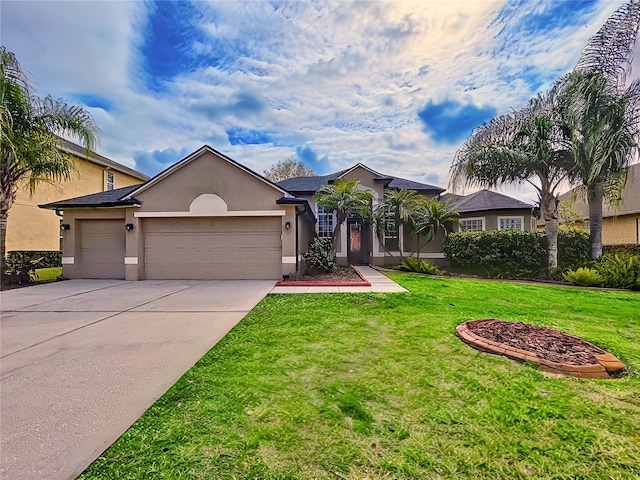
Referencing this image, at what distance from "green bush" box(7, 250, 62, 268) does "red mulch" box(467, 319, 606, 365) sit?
54.7 feet

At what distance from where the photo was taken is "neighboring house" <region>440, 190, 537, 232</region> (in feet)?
52.5

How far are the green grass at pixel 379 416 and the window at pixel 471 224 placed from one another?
1235 cm

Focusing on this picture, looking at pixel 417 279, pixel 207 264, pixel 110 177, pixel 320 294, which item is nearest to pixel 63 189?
pixel 110 177

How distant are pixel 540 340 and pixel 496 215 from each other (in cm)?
1340

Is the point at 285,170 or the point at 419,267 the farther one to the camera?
the point at 285,170

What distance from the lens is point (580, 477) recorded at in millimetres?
2041

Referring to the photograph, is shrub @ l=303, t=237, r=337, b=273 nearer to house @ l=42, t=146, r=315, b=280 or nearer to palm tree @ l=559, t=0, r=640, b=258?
house @ l=42, t=146, r=315, b=280

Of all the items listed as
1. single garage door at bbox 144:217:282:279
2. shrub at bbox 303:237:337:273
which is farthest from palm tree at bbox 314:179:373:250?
single garage door at bbox 144:217:282:279

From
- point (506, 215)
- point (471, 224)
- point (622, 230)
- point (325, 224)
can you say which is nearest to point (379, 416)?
point (325, 224)

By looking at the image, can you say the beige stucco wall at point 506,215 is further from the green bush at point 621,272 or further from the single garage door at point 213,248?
the single garage door at point 213,248

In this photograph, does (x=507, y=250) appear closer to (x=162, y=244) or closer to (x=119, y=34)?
(x=162, y=244)

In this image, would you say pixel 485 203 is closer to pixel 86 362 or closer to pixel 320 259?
pixel 320 259

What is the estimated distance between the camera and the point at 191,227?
12266 mm

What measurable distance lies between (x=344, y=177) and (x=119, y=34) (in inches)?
431
